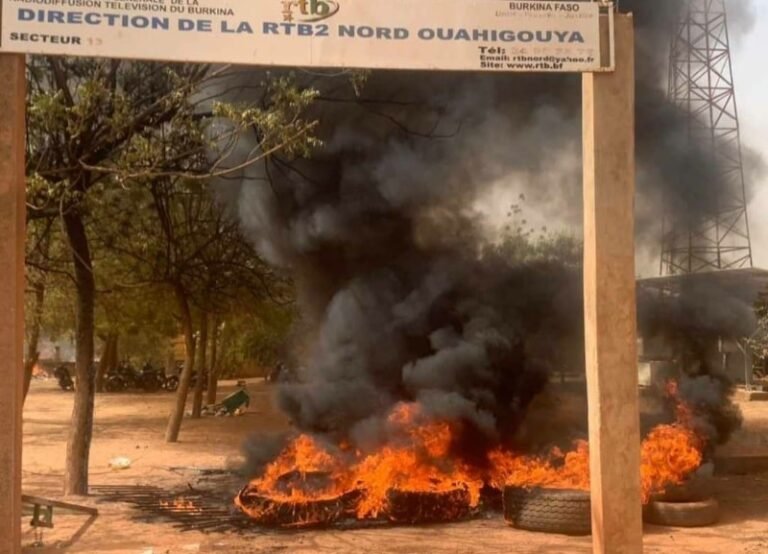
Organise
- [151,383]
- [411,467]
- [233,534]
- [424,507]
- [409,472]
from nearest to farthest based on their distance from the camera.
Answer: [233,534] → [424,507] → [409,472] → [411,467] → [151,383]

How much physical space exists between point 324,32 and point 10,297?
2729 mm

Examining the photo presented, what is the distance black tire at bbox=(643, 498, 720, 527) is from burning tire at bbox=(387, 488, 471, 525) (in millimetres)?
2152

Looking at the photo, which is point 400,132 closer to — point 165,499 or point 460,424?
point 460,424

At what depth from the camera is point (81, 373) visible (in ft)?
36.1

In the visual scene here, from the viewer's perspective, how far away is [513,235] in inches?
706

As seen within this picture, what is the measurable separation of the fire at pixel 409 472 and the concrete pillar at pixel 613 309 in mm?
3959

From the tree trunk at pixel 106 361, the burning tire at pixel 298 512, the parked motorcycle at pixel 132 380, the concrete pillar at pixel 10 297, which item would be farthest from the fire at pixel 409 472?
the parked motorcycle at pixel 132 380

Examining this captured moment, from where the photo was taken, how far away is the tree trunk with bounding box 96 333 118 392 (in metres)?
31.0

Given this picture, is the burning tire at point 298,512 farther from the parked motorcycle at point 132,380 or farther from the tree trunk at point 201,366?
the parked motorcycle at point 132,380

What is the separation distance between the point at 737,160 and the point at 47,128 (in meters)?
16.2

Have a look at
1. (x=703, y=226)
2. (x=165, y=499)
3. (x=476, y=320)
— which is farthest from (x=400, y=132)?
(x=703, y=226)

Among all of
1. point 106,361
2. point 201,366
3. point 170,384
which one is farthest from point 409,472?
point 170,384

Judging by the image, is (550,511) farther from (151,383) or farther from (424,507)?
(151,383)

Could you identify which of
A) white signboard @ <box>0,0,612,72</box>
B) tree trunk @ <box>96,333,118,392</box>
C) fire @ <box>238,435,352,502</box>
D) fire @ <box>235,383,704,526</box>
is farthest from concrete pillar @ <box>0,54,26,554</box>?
tree trunk @ <box>96,333,118,392</box>
